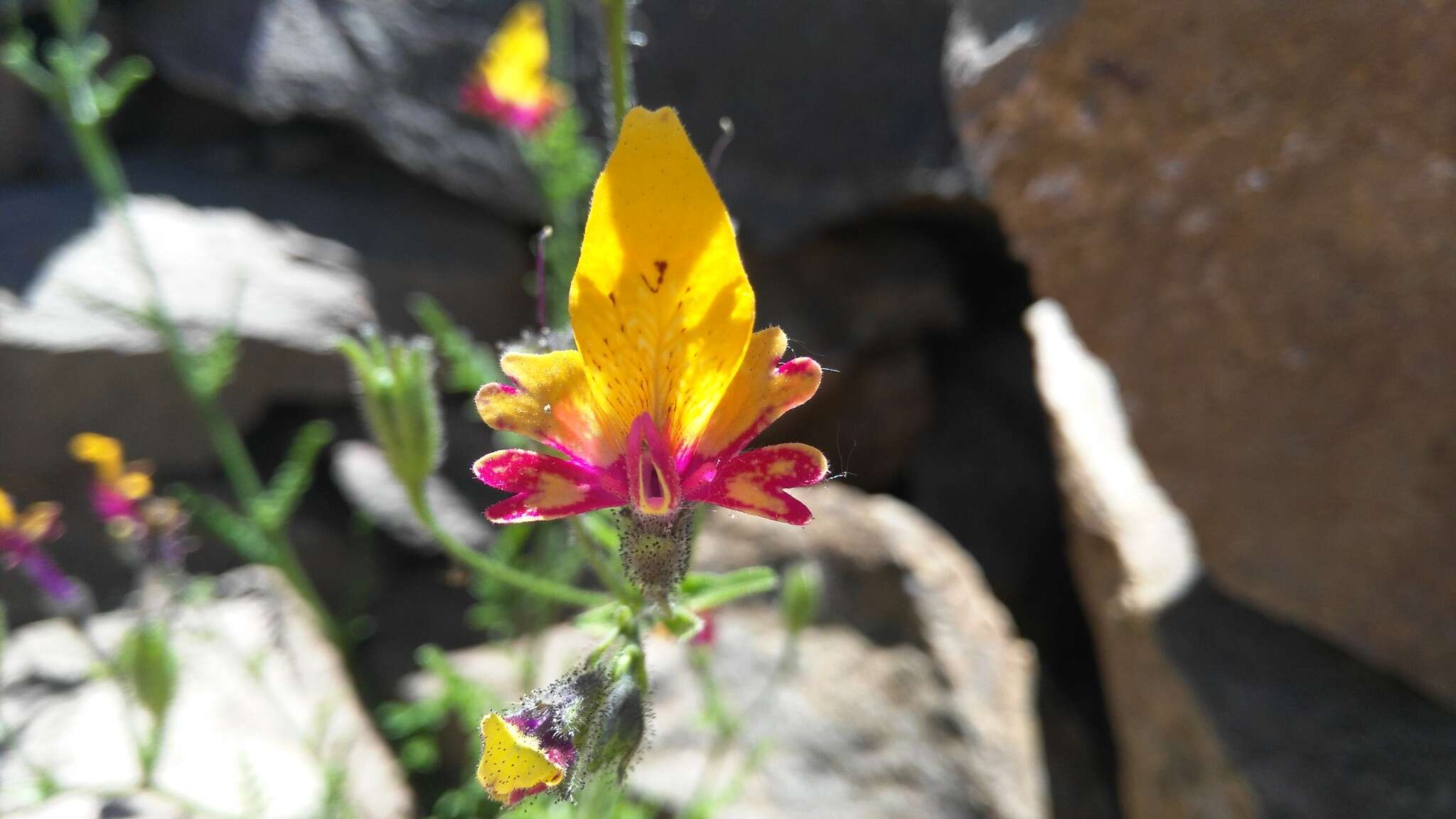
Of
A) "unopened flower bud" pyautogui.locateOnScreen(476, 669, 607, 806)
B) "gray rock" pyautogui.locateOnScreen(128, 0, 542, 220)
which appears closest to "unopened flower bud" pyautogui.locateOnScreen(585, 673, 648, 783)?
"unopened flower bud" pyautogui.locateOnScreen(476, 669, 607, 806)

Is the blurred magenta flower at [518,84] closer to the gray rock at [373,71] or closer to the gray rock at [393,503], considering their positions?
the gray rock at [373,71]

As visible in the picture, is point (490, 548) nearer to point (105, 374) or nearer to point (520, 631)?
point (520, 631)

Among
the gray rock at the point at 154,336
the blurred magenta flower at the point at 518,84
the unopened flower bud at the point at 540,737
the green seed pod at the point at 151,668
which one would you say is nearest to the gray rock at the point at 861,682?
the green seed pod at the point at 151,668

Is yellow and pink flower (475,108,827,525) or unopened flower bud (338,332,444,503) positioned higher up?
unopened flower bud (338,332,444,503)

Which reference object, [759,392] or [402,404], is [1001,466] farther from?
[759,392]

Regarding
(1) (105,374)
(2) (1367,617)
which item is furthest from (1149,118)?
(1) (105,374)

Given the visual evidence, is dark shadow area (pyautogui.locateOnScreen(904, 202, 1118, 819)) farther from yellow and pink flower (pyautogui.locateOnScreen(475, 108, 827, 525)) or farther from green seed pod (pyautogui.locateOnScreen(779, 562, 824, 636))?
yellow and pink flower (pyautogui.locateOnScreen(475, 108, 827, 525))
